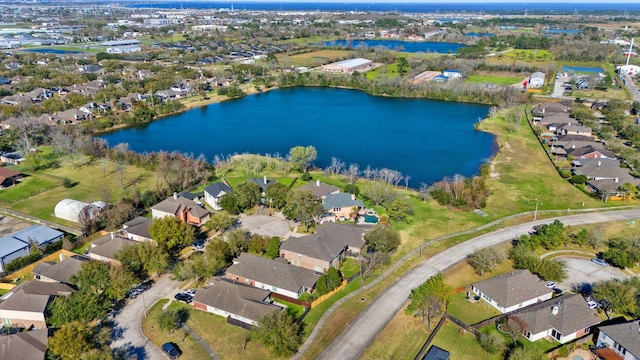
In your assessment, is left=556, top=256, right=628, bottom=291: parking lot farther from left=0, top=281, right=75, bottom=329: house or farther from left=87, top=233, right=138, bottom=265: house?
left=0, top=281, right=75, bottom=329: house

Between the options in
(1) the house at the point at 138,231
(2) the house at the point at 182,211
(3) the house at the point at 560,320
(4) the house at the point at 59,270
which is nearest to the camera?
(3) the house at the point at 560,320

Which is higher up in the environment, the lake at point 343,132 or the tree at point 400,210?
the tree at point 400,210

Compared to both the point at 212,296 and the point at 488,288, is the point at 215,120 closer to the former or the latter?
the point at 212,296

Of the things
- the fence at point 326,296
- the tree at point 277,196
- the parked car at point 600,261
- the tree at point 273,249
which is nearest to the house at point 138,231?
the tree at point 273,249

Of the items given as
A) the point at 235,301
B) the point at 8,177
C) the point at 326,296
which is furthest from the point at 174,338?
the point at 8,177

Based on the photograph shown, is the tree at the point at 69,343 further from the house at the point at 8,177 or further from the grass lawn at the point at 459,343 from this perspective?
the house at the point at 8,177

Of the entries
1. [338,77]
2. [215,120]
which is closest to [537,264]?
[215,120]

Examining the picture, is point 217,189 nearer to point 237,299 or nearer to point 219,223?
point 219,223
